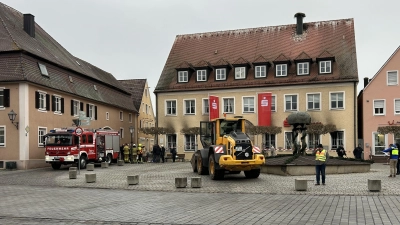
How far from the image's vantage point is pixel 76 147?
30.4 m

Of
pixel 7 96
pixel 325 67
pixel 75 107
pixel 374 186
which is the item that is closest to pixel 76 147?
pixel 7 96

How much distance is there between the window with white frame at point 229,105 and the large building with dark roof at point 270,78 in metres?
0.11

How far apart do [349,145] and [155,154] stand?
17.0 meters

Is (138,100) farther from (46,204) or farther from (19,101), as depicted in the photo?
(46,204)

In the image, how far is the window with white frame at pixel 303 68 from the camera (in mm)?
42984

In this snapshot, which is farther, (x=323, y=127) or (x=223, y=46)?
(x=223, y=46)

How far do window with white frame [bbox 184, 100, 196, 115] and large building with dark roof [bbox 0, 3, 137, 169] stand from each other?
8789mm

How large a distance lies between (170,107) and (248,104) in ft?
26.5

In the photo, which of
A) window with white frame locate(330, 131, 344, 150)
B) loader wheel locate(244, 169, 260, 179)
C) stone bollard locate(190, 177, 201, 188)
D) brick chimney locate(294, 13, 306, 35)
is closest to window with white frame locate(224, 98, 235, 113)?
window with white frame locate(330, 131, 344, 150)

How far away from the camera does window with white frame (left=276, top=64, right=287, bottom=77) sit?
43656 mm

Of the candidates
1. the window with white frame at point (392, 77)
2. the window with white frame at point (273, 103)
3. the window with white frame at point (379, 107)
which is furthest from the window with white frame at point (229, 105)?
the window with white frame at point (392, 77)

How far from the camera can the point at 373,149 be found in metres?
40.1

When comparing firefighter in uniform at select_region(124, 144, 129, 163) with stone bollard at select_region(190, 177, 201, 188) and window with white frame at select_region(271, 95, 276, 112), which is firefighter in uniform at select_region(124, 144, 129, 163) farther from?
stone bollard at select_region(190, 177, 201, 188)

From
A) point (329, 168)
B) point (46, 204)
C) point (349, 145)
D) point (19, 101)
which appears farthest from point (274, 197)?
point (349, 145)
